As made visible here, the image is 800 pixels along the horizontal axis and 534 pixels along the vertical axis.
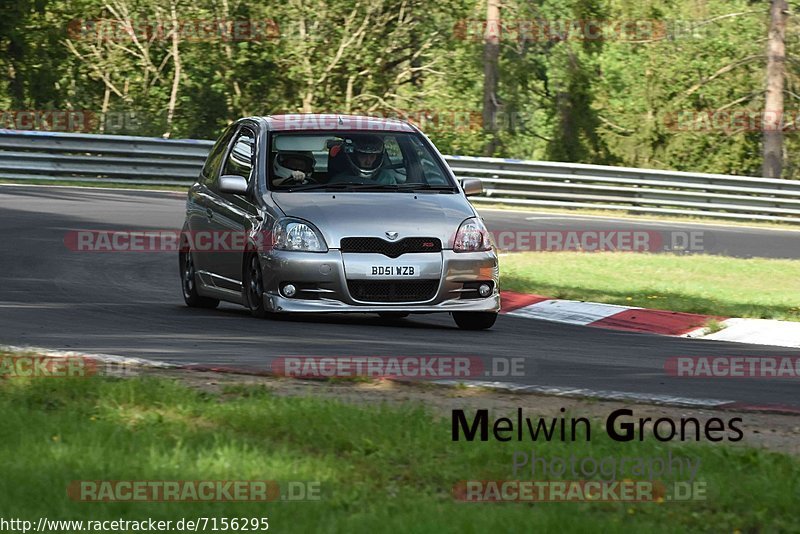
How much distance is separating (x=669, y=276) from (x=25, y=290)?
25.2 feet

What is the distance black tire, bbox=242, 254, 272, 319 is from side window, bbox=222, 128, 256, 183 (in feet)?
2.72

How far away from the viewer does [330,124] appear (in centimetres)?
1236

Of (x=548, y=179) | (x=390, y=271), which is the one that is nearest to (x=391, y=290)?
(x=390, y=271)

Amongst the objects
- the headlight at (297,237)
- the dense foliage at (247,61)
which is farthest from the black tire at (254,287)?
the dense foliage at (247,61)

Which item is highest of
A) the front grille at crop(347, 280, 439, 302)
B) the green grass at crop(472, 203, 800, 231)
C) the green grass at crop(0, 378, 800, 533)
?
the front grille at crop(347, 280, 439, 302)

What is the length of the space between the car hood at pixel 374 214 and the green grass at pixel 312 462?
3.50 metres

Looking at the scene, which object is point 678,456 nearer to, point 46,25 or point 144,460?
point 144,460

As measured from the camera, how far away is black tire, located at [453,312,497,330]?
11742mm

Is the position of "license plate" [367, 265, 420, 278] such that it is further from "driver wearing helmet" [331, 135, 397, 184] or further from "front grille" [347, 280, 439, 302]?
"driver wearing helmet" [331, 135, 397, 184]

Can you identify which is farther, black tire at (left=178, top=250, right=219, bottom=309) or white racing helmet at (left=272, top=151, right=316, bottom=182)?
black tire at (left=178, top=250, right=219, bottom=309)

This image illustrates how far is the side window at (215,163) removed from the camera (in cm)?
1298

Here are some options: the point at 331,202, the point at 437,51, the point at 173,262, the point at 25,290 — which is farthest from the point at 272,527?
the point at 437,51

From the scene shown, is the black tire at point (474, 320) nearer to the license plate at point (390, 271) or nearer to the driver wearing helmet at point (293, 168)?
the license plate at point (390, 271)

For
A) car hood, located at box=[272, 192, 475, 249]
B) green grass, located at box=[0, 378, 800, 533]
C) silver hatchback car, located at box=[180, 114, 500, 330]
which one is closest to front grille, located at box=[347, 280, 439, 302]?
silver hatchback car, located at box=[180, 114, 500, 330]
